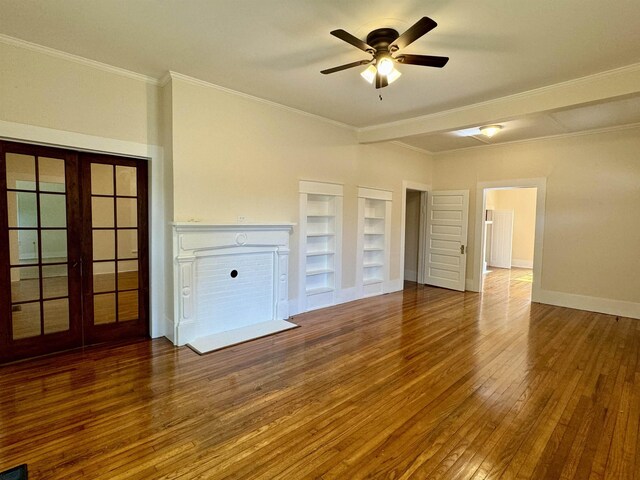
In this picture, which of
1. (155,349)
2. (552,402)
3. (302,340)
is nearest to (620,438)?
A: (552,402)

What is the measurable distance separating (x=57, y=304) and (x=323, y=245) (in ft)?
12.1

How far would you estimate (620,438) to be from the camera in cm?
231

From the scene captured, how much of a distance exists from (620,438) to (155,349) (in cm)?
424

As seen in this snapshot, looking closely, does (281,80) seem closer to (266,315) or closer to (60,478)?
(266,315)

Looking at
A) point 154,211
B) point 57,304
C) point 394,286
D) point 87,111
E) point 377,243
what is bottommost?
point 394,286

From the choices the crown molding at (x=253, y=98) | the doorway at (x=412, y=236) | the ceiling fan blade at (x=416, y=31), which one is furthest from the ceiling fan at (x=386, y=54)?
the doorway at (x=412, y=236)

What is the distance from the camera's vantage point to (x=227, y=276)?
13.7ft

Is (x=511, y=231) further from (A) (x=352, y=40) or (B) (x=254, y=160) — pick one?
(A) (x=352, y=40)

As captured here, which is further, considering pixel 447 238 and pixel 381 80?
pixel 447 238

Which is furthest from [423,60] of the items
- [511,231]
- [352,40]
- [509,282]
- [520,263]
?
[520,263]

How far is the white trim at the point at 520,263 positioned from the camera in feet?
34.5

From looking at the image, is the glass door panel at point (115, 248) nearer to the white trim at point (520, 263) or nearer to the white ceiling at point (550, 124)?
the white ceiling at point (550, 124)

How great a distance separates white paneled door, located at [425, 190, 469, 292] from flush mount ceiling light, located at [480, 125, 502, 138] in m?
1.62

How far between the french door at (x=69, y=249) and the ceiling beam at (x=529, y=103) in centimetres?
387
